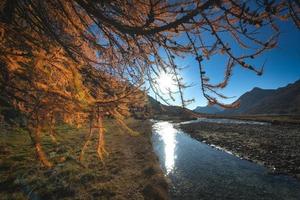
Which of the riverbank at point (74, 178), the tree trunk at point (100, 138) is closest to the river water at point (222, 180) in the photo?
the riverbank at point (74, 178)

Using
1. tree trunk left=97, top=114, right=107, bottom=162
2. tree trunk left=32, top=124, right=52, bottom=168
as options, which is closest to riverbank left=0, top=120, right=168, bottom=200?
tree trunk left=97, top=114, right=107, bottom=162

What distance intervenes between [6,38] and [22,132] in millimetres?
24063

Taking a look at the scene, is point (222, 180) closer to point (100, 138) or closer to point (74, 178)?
point (74, 178)

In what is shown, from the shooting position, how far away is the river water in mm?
14367

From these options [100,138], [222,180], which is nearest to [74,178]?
[222,180]

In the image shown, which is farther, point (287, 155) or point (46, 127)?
→ point (287, 155)

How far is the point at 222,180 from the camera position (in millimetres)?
17062

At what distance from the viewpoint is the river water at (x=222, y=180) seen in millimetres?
14367

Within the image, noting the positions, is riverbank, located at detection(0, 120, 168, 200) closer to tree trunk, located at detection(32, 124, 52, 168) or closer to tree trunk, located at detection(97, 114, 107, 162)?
tree trunk, located at detection(97, 114, 107, 162)

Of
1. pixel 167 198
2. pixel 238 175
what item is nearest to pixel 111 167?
pixel 167 198

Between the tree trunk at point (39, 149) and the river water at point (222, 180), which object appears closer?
the tree trunk at point (39, 149)

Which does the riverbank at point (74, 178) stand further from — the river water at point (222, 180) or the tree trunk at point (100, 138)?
the tree trunk at point (100, 138)

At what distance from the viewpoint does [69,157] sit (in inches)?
718

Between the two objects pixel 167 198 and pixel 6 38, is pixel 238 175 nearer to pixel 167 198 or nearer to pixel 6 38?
pixel 167 198
